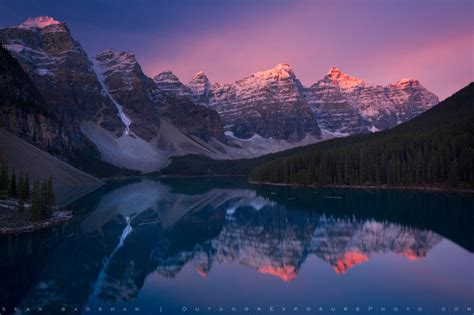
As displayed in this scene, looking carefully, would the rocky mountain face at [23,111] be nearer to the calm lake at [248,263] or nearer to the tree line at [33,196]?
the tree line at [33,196]

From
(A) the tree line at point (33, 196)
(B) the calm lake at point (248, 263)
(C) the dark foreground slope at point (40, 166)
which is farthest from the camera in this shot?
(C) the dark foreground slope at point (40, 166)

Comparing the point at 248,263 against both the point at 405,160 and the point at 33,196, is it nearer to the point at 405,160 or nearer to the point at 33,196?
the point at 33,196

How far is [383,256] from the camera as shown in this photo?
40.7 metres

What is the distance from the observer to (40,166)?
329 ft

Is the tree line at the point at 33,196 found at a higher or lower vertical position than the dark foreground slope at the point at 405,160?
lower

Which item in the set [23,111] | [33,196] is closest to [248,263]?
[33,196]

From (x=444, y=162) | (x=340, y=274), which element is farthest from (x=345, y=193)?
(x=340, y=274)

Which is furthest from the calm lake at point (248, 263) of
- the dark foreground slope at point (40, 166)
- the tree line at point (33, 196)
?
the dark foreground slope at point (40, 166)

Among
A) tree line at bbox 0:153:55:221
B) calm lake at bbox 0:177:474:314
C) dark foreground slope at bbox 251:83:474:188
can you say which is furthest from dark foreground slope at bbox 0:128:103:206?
dark foreground slope at bbox 251:83:474:188

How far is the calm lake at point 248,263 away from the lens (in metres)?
27.3

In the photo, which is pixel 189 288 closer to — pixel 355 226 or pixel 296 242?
pixel 296 242

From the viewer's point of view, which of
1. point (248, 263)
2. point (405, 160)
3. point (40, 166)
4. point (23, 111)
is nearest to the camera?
point (248, 263)

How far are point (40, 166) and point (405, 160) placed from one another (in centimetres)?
8679

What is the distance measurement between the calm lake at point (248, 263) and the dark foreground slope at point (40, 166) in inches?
1142
